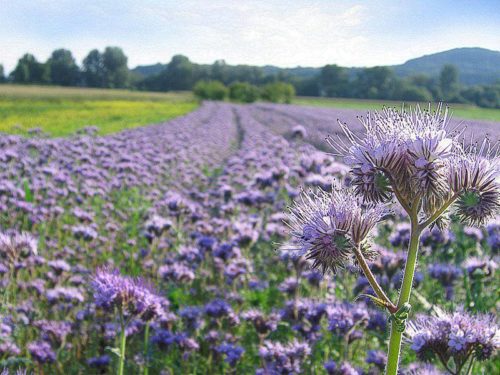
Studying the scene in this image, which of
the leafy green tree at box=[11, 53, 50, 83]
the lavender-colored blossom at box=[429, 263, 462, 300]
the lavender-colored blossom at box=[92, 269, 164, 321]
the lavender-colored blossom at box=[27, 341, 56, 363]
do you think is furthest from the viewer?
the leafy green tree at box=[11, 53, 50, 83]

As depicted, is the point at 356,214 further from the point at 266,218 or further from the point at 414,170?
the point at 266,218

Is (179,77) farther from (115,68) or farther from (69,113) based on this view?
(69,113)

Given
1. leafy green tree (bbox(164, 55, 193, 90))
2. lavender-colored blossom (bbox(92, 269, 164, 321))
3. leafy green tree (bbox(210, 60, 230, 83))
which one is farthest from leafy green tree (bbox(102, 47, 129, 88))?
lavender-colored blossom (bbox(92, 269, 164, 321))

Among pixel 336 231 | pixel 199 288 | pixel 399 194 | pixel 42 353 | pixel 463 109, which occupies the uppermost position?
pixel 399 194

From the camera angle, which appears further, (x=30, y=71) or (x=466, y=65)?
(x=466, y=65)

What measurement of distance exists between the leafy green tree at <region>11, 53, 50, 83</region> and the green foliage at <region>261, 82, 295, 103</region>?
4392 cm

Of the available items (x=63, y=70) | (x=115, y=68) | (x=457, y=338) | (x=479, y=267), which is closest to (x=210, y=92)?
(x=63, y=70)

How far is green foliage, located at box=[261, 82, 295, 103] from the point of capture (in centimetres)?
9049

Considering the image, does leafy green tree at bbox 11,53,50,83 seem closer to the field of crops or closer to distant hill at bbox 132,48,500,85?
distant hill at bbox 132,48,500,85

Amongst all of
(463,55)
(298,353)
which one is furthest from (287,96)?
(298,353)

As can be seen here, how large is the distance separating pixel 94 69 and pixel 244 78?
35218mm

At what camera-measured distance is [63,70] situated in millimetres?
113812

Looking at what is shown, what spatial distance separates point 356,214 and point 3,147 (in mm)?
9495

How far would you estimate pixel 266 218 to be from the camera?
8.48m
